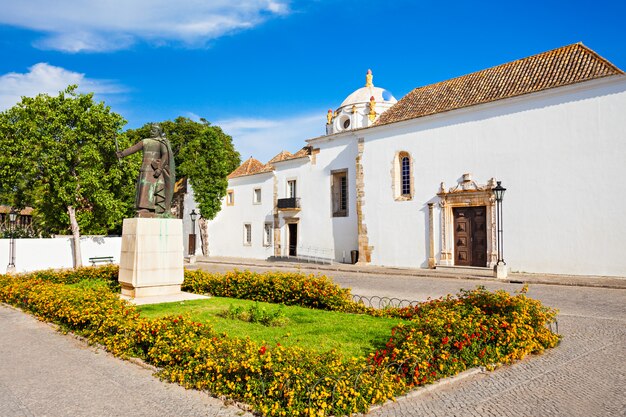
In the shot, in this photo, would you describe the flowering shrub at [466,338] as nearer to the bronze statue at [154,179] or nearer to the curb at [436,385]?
the curb at [436,385]

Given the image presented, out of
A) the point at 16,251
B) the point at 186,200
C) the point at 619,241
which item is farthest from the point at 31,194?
the point at 619,241

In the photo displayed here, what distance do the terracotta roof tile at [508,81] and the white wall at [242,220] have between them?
1148 cm

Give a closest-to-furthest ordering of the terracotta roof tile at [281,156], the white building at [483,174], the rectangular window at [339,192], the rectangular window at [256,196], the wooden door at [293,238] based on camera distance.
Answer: the white building at [483,174] → the rectangular window at [339,192] → the wooden door at [293,238] → the terracotta roof tile at [281,156] → the rectangular window at [256,196]

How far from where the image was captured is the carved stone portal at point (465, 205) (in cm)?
1984

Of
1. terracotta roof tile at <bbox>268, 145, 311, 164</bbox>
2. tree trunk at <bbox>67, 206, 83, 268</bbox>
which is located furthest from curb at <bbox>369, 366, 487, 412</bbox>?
terracotta roof tile at <bbox>268, 145, 311, 164</bbox>

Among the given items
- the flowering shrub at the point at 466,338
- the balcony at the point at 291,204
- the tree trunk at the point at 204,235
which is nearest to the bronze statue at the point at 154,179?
the flowering shrub at the point at 466,338

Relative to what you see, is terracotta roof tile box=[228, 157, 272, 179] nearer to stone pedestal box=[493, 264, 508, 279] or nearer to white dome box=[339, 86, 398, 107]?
white dome box=[339, 86, 398, 107]

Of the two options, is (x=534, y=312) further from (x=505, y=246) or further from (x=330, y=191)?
(x=330, y=191)

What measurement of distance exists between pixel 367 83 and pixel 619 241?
19.4 m

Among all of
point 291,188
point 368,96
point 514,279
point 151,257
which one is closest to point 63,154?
point 291,188

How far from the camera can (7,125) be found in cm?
2222

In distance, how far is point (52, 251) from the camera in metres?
24.3

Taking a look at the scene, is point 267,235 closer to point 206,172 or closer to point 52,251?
point 206,172

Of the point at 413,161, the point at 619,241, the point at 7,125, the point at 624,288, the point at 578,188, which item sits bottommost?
the point at 624,288
